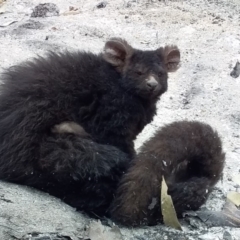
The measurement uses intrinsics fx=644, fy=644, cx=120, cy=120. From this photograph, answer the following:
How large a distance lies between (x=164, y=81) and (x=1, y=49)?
2800 mm

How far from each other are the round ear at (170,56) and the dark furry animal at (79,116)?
1cm

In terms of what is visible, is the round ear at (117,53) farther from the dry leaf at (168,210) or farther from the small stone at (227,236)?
the small stone at (227,236)

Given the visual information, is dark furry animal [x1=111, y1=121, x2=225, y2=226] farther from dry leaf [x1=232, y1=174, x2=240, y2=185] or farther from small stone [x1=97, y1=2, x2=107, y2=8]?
small stone [x1=97, y1=2, x2=107, y2=8]

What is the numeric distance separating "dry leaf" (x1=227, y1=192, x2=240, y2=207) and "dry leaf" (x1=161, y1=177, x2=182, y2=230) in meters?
0.69

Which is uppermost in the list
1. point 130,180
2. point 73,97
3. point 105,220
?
point 73,97

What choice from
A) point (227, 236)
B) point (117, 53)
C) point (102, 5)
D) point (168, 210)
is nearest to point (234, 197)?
point (227, 236)

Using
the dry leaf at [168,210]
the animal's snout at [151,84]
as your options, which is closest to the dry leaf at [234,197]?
the dry leaf at [168,210]

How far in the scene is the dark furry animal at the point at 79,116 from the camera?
16.4ft

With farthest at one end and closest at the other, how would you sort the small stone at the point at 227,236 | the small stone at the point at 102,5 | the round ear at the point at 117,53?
the small stone at the point at 102,5
the round ear at the point at 117,53
the small stone at the point at 227,236

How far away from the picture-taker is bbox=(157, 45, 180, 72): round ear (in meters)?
5.93

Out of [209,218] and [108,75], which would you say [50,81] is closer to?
[108,75]

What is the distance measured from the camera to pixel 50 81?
17.7 ft

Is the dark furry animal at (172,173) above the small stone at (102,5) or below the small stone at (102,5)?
below

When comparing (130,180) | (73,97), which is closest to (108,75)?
(73,97)
